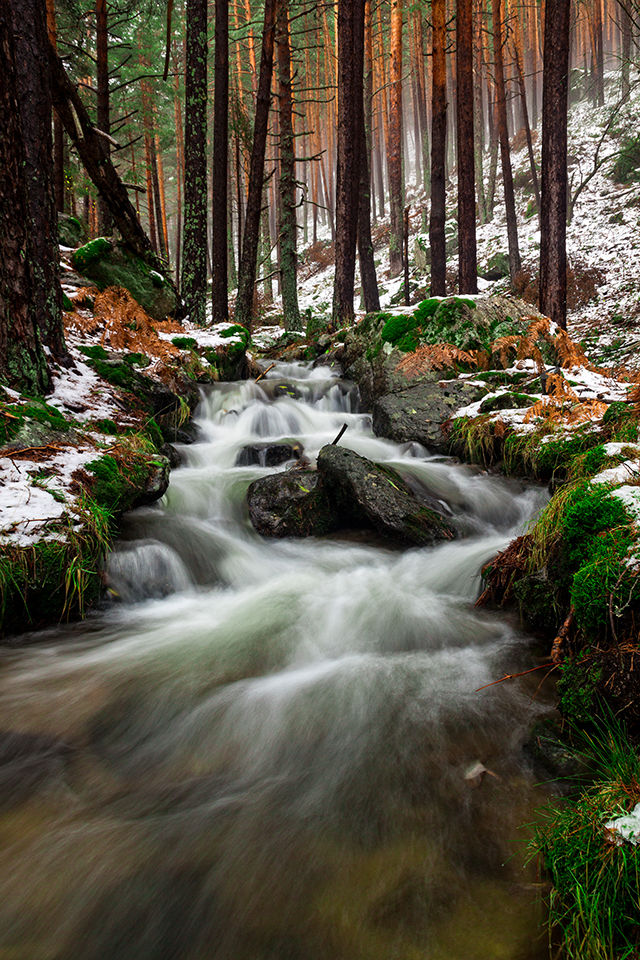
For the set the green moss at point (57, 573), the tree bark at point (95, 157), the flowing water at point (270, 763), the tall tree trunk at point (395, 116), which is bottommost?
the flowing water at point (270, 763)

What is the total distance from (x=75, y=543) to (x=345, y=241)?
9.42 meters

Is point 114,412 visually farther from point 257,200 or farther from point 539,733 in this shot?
point 257,200

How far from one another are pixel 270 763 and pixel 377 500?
280cm

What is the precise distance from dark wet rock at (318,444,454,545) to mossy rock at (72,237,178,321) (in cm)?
552

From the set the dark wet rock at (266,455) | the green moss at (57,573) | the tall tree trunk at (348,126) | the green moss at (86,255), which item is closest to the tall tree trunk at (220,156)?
the tall tree trunk at (348,126)

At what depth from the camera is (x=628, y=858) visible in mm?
1407

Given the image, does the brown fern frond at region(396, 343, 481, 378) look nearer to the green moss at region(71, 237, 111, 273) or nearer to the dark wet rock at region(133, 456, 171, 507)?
the dark wet rock at region(133, 456, 171, 507)

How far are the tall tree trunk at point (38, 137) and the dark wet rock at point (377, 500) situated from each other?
331 centimetres

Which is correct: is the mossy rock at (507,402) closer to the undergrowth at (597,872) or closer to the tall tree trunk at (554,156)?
the tall tree trunk at (554,156)

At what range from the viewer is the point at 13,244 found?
4141 mm

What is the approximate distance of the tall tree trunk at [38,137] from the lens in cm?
509

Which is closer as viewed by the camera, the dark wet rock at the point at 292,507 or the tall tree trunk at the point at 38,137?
the tall tree trunk at the point at 38,137

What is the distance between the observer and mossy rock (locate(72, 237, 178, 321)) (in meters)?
8.59

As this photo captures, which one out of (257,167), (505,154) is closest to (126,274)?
(257,167)
